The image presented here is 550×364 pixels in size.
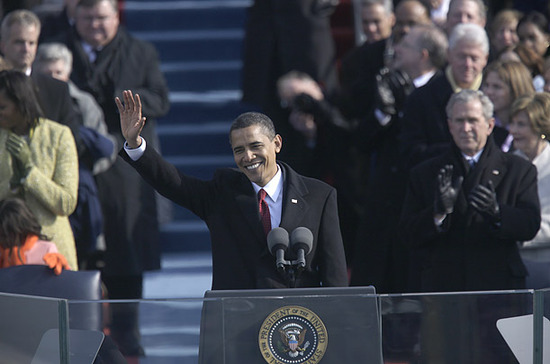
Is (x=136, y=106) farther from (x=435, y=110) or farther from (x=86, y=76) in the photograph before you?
A: (x=86, y=76)

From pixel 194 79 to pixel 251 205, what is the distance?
5.78 meters

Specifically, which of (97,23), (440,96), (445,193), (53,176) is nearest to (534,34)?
(440,96)

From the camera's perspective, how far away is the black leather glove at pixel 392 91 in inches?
270

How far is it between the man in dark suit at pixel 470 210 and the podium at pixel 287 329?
1.78 m

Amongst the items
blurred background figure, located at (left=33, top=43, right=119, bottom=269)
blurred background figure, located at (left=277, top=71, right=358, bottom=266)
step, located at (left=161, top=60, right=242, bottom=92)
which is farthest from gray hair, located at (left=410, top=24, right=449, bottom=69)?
step, located at (left=161, top=60, right=242, bottom=92)

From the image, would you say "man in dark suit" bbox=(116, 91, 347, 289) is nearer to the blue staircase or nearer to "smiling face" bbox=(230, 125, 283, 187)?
"smiling face" bbox=(230, 125, 283, 187)

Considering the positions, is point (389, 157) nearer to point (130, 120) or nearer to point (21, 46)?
point (21, 46)

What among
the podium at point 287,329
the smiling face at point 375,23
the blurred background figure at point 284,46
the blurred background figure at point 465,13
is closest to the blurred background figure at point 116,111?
the blurred background figure at point 284,46

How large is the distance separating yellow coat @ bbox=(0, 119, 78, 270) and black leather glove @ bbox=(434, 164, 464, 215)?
6.32 feet

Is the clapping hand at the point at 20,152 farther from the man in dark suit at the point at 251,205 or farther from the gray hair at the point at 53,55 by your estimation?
the man in dark suit at the point at 251,205

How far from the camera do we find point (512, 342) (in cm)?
379

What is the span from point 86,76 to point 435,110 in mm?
2494

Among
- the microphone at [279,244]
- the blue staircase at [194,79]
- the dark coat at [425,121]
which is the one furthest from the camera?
the blue staircase at [194,79]

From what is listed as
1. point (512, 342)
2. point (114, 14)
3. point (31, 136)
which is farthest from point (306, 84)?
point (512, 342)
